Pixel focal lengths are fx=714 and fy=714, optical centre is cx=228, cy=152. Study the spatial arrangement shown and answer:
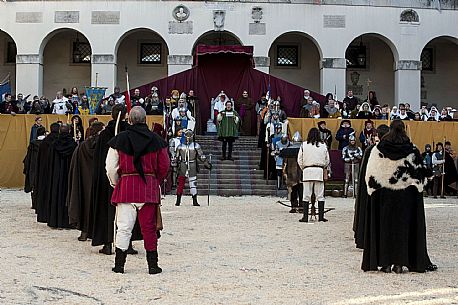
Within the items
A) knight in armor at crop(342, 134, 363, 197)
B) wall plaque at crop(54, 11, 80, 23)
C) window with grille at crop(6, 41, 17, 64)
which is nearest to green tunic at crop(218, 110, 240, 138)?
knight in armor at crop(342, 134, 363, 197)

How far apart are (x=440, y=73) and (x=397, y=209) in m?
25.0

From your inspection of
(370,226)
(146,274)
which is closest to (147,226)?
(146,274)

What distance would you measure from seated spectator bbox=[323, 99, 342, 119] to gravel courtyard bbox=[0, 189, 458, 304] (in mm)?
10473

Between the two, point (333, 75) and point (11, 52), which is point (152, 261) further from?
point (11, 52)

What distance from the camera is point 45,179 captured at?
12.4m

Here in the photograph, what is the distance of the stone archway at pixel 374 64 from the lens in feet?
102

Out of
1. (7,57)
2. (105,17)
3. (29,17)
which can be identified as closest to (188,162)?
(105,17)

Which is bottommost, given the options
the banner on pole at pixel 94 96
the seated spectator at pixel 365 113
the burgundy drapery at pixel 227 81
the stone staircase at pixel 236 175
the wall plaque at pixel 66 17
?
the stone staircase at pixel 236 175

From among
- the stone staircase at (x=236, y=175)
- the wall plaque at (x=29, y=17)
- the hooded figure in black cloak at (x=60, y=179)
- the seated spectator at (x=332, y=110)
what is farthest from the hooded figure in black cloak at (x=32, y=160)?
the wall plaque at (x=29, y=17)

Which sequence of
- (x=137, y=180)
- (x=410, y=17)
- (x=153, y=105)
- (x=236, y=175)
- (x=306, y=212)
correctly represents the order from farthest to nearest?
(x=410, y=17), (x=153, y=105), (x=236, y=175), (x=306, y=212), (x=137, y=180)

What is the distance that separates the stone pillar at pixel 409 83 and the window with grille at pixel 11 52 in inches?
643

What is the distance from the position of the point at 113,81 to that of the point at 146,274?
20775mm

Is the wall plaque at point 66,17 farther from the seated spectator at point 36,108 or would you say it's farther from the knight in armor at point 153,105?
the knight in armor at point 153,105

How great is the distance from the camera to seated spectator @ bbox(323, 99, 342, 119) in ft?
77.5
